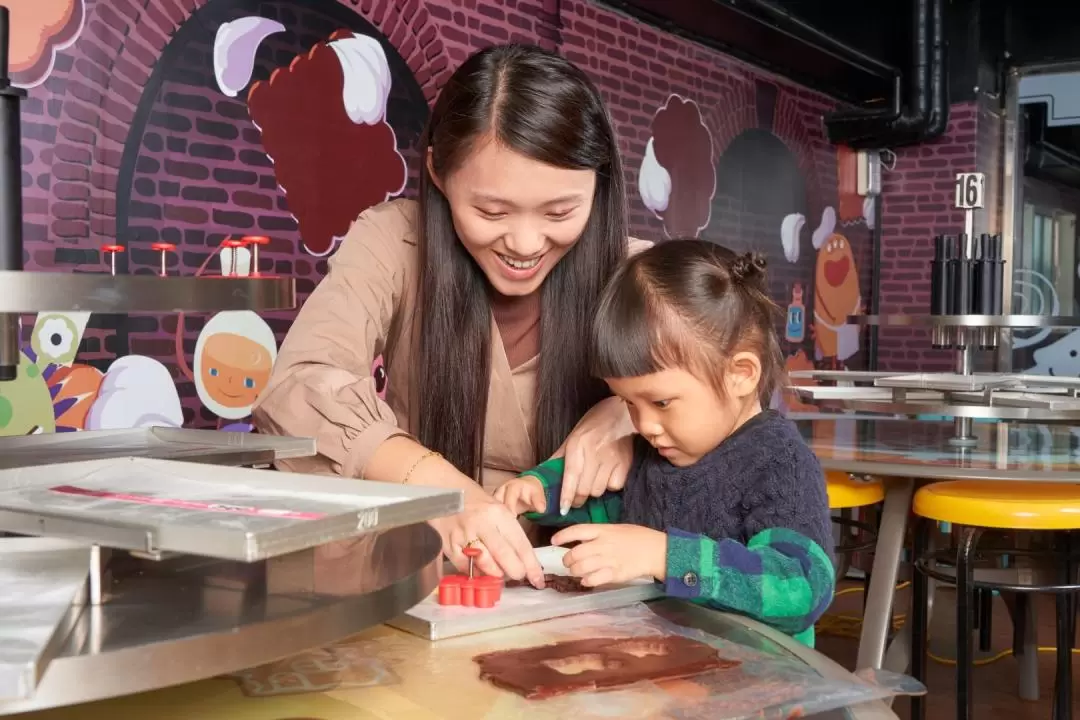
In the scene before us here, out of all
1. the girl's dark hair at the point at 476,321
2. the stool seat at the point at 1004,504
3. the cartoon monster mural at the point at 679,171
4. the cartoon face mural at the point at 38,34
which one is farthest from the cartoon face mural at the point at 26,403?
the cartoon monster mural at the point at 679,171

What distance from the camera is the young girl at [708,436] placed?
3.97ft

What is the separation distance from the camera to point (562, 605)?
1098 millimetres

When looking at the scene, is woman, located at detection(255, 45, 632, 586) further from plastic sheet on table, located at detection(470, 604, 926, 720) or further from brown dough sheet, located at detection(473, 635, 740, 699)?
plastic sheet on table, located at detection(470, 604, 926, 720)

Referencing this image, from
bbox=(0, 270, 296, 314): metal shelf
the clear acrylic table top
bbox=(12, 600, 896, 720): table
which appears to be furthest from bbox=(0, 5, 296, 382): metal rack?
the clear acrylic table top

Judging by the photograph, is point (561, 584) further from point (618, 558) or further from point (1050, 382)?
point (1050, 382)

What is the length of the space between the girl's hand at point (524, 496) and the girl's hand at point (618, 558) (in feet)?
0.93

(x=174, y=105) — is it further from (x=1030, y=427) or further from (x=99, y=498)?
(x=1030, y=427)

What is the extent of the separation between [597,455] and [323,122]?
8.25 feet

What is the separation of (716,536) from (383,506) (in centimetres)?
70

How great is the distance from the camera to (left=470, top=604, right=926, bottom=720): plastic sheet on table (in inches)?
32.9

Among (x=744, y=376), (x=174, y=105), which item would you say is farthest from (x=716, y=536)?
(x=174, y=105)

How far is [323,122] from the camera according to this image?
369 centimetres

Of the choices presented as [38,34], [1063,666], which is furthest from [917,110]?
[38,34]

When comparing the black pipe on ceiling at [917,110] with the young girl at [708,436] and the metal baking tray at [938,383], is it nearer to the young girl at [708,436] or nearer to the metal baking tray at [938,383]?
the metal baking tray at [938,383]
